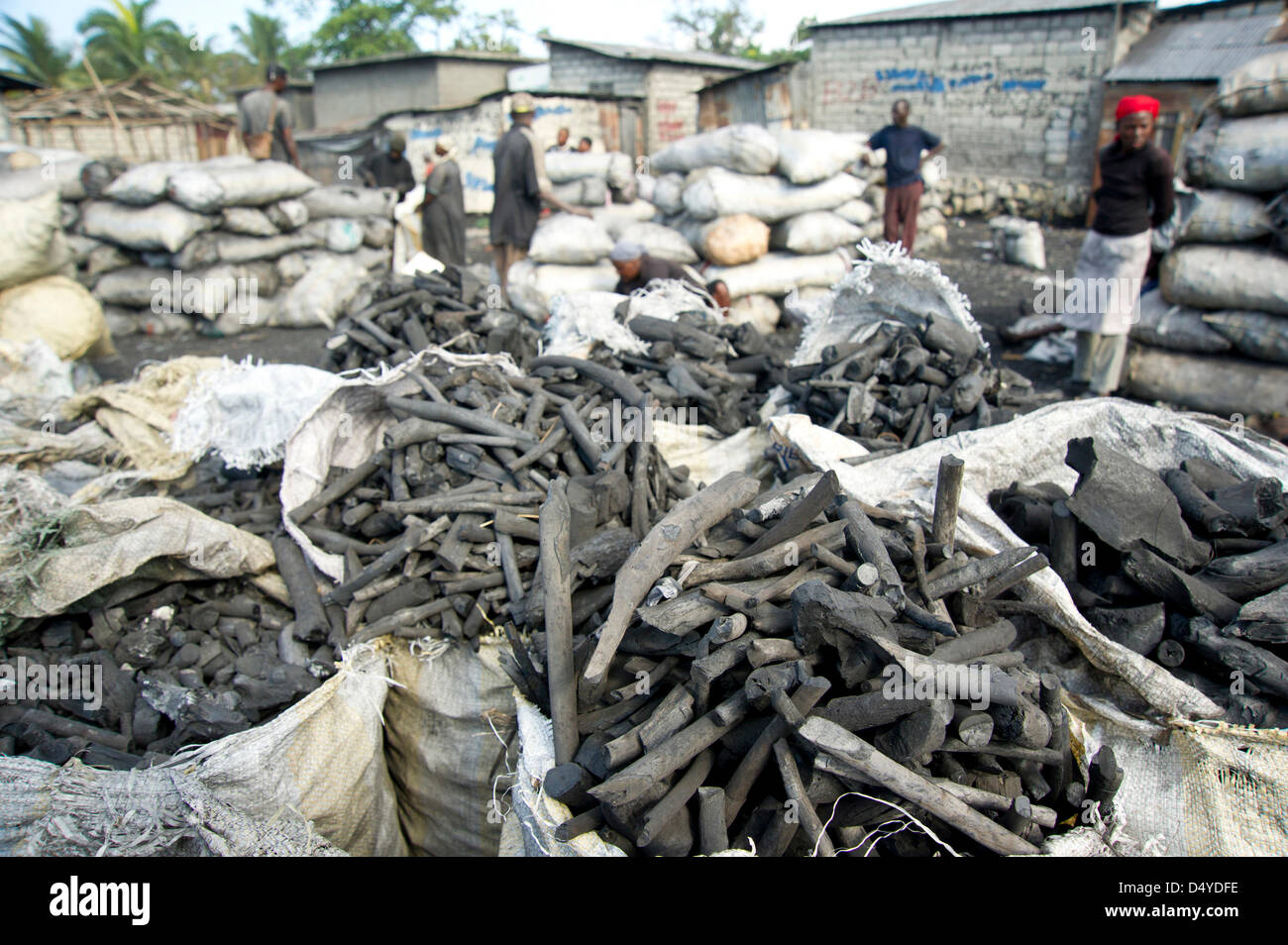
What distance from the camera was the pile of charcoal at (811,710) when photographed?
183cm

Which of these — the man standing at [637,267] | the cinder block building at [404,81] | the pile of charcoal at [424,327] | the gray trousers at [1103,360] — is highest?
the cinder block building at [404,81]

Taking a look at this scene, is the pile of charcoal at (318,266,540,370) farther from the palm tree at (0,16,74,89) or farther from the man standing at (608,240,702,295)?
the palm tree at (0,16,74,89)

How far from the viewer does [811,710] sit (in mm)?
1901

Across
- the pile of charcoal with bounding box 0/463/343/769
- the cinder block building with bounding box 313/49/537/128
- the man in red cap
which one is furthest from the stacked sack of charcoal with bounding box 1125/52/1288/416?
the cinder block building with bounding box 313/49/537/128

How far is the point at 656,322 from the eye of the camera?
4.90 meters

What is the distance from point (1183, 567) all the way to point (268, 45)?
1489 inches

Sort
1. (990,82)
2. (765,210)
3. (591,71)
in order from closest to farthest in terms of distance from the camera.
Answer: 1. (765,210)
2. (990,82)
3. (591,71)

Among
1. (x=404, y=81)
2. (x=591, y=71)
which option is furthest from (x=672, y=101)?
(x=404, y=81)

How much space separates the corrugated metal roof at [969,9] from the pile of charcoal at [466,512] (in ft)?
45.7

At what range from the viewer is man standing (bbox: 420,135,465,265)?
7.66 metres

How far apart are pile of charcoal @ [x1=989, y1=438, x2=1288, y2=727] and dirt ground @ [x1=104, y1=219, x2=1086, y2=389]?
157 inches

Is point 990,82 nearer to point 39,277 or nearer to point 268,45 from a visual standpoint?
point 39,277

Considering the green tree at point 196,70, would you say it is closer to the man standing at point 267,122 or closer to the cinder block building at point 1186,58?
the man standing at point 267,122

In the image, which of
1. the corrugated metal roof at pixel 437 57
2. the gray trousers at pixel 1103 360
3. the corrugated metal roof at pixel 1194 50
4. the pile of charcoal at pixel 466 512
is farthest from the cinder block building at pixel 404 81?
the pile of charcoal at pixel 466 512
